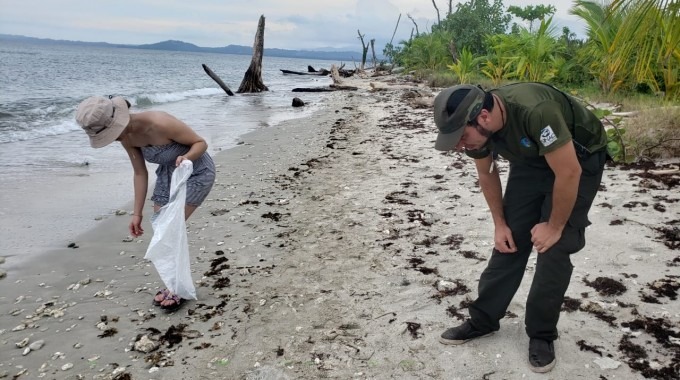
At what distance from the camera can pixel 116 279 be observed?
409 centimetres

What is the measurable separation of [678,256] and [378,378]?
2837 millimetres

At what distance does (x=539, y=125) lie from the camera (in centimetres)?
203

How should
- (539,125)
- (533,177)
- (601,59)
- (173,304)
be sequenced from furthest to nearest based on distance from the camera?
1. (601,59)
2. (173,304)
3. (533,177)
4. (539,125)

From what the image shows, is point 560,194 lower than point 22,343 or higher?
higher

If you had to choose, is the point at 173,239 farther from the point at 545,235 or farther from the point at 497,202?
the point at 545,235

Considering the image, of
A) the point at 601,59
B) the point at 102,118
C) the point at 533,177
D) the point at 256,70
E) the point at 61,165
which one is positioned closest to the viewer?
the point at 533,177

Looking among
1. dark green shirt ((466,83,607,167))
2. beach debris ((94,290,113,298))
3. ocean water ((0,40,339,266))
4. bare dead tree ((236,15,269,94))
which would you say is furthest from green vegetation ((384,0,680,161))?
bare dead tree ((236,15,269,94))

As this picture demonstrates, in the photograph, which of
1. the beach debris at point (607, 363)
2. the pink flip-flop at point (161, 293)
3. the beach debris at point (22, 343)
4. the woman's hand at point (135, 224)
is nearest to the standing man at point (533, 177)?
the beach debris at point (607, 363)

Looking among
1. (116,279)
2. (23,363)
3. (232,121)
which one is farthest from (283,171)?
(232,121)

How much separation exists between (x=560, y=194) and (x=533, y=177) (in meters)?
0.35

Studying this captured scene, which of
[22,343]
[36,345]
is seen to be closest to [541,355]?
[36,345]

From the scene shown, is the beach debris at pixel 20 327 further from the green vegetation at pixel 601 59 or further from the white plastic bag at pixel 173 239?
the green vegetation at pixel 601 59

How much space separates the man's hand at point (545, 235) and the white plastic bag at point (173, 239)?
2.43 meters

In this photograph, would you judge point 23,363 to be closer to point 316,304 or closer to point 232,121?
point 316,304
